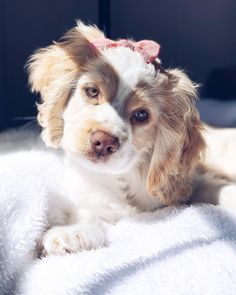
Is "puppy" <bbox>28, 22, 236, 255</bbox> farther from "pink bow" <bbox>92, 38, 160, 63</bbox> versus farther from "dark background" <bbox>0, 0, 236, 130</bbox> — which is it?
"dark background" <bbox>0, 0, 236, 130</bbox>

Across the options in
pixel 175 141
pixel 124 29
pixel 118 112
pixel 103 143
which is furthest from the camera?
pixel 124 29

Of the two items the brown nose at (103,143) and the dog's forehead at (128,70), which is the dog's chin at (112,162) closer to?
the brown nose at (103,143)

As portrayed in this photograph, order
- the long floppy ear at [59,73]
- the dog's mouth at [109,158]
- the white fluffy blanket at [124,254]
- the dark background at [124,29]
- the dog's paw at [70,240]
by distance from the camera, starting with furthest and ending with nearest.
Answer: the dark background at [124,29], the long floppy ear at [59,73], the dog's mouth at [109,158], the dog's paw at [70,240], the white fluffy blanket at [124,254]

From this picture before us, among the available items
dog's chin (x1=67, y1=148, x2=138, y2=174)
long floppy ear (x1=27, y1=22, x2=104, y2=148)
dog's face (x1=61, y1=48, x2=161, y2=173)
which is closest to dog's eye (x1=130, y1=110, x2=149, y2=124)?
dog's face (x1=61, y1=48, x2=161, y2=173)

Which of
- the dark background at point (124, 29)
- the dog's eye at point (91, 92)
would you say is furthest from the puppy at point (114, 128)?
the dark background at point (124, 29)

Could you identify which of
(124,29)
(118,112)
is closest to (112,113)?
(118,112)

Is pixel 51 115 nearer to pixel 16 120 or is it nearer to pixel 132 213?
pixel 132 213

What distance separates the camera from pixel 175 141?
1.78 meters

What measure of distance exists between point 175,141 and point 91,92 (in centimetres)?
31

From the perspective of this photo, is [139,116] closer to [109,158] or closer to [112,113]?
[112,113]

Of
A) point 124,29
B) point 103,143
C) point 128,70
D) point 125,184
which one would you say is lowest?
point 125,184

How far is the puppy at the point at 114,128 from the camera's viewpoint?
1610 mm

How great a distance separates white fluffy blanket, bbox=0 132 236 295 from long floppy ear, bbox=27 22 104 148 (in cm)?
18

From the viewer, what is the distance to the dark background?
2.65 metres
